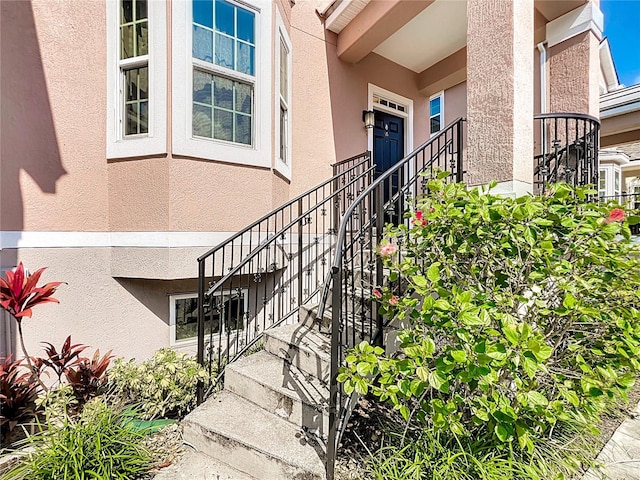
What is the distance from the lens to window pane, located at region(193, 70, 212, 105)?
4.07 metres

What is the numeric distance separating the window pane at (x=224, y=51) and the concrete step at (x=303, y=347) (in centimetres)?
338

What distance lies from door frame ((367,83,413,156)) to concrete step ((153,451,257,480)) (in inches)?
222

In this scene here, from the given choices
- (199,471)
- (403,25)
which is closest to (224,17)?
(403,25)

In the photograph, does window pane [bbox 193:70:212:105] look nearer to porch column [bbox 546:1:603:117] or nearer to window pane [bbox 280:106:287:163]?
window pane [bbox 280:106:287:163]

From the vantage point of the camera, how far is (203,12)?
4059 millimetres

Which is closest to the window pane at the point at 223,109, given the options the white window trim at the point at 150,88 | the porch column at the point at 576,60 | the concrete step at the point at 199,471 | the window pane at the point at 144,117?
the white window trim at the point at 150,88

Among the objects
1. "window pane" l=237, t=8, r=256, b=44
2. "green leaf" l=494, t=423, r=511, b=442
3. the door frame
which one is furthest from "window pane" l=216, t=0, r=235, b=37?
"green leaf" l=494, t=423, r=511, b=442

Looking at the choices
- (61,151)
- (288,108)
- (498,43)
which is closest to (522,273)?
(498,43)

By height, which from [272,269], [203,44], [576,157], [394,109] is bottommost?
[272,269]

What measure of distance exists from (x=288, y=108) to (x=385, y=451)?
4.85 metres

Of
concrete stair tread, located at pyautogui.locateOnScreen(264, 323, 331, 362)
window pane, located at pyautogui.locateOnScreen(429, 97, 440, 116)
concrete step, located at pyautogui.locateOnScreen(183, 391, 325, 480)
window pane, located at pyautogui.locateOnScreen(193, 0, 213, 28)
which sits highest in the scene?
window pane, located at pyautogui.locateOnScreen(429, 97, 440, 116)

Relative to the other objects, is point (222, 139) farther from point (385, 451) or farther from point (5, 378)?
point (385, 451)

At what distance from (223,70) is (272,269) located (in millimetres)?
2648

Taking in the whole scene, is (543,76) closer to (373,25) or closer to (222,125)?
(373,25)
